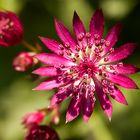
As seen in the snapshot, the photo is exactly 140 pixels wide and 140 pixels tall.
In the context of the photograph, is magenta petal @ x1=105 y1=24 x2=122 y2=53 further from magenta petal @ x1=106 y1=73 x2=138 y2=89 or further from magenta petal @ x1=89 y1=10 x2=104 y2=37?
magenta petal @ x1=106 y1=73 x2=138 y2=89

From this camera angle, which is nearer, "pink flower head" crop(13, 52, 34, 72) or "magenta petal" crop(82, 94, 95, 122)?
"magenta petal" crop(82, 94, 95, 122)

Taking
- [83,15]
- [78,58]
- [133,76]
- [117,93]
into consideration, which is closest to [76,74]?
[78,58]

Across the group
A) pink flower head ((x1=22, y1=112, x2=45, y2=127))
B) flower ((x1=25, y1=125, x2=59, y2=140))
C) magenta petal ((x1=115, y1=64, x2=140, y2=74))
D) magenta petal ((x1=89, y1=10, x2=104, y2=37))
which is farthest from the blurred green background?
magenta petal ((x1=89, y1=10, x2=104, y2=37))

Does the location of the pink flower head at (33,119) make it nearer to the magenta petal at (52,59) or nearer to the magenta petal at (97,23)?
the magenta petal at (52,59)

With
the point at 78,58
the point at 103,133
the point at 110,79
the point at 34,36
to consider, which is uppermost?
the point at 34,36

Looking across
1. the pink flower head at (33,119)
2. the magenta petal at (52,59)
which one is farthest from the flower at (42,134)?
the magenta petal at (52,59)

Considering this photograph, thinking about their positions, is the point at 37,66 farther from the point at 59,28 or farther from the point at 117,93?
the point at 117,93
